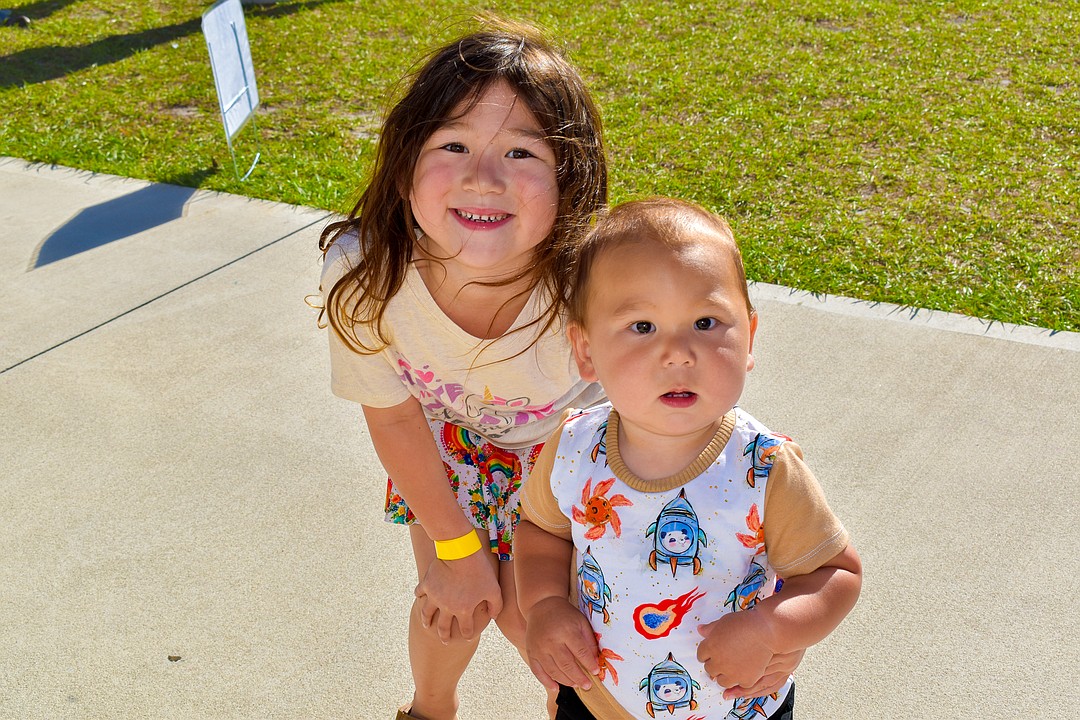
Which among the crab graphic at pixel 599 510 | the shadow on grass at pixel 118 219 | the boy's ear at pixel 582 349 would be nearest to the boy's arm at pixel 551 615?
the crab graphic at pixel 599 510

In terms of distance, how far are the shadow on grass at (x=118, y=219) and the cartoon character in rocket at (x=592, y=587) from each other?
3.48 m

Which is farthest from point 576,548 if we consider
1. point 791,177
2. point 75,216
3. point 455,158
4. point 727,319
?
point 75,216

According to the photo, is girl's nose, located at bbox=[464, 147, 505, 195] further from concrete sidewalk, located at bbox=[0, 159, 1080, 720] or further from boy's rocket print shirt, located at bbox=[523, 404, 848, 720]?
concrete sidewalk, located at bbox=[0, 159, 1080, 720]

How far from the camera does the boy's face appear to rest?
1.44m

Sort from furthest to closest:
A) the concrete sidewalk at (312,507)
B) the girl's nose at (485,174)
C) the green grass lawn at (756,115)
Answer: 1. the green grass lawn at (756,115)
2. the concrete sidewalk at (312,507)
3. the girl's nose at (485,174)

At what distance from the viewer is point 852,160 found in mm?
4977

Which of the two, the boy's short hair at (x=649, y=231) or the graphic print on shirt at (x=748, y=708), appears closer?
the boy's short hair at (x=649, y=231)

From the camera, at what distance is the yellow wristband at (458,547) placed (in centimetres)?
201

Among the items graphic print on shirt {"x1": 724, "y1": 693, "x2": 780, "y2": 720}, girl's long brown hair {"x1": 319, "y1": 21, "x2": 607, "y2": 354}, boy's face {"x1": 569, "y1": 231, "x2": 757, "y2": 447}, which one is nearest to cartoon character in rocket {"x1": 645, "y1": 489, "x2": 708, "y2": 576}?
boy's face {"x1": 569, "y1": 231, "x2": 757, "y2": 447}

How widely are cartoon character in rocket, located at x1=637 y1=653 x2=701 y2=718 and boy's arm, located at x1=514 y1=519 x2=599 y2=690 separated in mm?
91

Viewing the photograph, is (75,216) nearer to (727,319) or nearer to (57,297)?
(57,297)

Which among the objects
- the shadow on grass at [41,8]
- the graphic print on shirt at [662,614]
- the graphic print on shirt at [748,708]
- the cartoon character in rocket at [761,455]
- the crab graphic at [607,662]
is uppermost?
the cartoon character in rocket at [761,455]

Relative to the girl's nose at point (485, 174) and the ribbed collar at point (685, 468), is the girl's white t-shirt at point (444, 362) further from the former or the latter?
the ribbed collar at point (685, 468)

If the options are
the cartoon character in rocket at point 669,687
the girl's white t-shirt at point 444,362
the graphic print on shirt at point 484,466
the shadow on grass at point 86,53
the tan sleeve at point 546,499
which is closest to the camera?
the cartoon character in rocket at point 669,687
